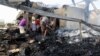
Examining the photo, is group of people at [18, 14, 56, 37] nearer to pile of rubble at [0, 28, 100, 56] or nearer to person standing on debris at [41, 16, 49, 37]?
person standing on debris at [41, 16, 49, 37]

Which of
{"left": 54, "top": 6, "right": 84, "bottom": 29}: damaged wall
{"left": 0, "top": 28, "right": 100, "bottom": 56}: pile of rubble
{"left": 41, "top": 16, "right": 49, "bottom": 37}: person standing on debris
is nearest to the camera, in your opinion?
{"left": 0, "top": 28, "right": 100, "bottom": 56}: pile of rubble

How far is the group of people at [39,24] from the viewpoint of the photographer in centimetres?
1155

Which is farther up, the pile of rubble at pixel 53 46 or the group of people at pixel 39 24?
the group of people at pixel 39 24

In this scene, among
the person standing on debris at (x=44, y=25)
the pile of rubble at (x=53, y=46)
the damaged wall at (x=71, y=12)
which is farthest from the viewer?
the damaged wall at (x=71, y=12)

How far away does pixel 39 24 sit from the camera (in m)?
12.3

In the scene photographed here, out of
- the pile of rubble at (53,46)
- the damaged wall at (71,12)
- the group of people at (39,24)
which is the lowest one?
the pile of rubble at (53,46)

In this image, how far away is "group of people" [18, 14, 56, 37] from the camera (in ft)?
37.9

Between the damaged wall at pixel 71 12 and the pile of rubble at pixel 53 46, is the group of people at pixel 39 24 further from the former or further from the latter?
the pile of rubble at pixel 53 46

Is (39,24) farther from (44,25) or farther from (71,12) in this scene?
(71,12)

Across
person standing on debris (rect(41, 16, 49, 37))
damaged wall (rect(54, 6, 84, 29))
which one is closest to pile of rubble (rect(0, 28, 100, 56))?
person standing on debris (rect(41, 16, 49, 37))

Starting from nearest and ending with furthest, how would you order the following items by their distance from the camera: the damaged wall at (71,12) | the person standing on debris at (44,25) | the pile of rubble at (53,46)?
the pile of rubble at (53,46) < the person standing on debris at (44,25) < the damaged wall at (71,12)

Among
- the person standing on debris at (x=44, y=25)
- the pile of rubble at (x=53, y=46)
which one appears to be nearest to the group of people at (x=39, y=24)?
the person standing on debris at (x=44, y=25)

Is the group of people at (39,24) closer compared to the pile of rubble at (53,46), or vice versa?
the pile of rubble at (53,46)

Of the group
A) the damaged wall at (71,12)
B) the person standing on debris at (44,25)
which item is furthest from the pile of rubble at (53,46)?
the damaged wall at (71,12)
